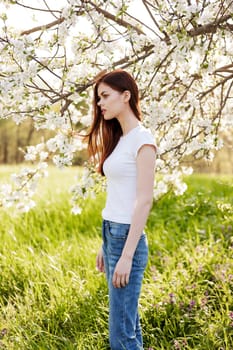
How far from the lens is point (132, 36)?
325 cm

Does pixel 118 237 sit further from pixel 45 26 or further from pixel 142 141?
pixel 45 26

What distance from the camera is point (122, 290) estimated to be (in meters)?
2.64

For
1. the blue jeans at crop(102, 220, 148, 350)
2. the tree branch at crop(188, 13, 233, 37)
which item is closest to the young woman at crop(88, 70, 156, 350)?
the blue jeans at crop(102, 220, 148, 350)

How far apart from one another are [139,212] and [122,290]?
38 cm

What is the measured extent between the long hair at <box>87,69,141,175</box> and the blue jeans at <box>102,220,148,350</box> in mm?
399

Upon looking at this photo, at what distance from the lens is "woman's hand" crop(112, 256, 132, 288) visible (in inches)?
100

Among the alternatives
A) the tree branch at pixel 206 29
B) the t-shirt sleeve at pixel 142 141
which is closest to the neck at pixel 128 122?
the t-shirt sleeve at pixel 142 141

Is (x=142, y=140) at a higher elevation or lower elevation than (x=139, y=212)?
higher

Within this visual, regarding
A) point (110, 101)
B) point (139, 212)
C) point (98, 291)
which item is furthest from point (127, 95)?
point (98, 291)

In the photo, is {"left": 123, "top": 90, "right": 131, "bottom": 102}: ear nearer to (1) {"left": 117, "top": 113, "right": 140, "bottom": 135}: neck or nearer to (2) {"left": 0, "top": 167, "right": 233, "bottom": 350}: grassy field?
(1) {"left": 117, "top": 113, "right": 140, "bottom": 135}: neck

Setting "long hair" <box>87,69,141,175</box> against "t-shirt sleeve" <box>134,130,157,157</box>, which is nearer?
"t-shirt sleeve" <box>134,130,157,157</box>

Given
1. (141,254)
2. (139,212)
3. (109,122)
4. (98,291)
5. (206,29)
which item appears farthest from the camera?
(98,291)

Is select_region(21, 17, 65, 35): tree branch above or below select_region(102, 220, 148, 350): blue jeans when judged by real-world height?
above

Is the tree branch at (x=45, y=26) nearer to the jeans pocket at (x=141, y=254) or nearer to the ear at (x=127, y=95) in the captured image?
the ear at (x=127, y=95)
